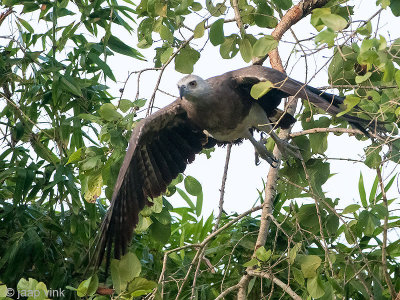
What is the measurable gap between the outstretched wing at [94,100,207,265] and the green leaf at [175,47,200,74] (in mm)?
809

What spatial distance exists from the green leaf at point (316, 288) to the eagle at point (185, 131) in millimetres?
1411

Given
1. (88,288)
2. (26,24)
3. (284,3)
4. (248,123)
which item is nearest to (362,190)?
(248,123)

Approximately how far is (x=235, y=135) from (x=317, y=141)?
88 cm

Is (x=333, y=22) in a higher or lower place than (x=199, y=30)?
lower

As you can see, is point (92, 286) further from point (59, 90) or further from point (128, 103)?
point (59, 90)

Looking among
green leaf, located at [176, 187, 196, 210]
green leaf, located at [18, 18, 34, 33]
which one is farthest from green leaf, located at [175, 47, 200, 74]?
green leaf, located at [176, 187, 196, 210]

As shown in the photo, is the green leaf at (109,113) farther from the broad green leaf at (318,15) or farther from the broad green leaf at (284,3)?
the broad green leaf at (318,15)

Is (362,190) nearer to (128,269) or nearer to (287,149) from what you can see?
(287,149)

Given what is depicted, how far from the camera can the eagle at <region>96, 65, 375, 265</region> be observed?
461 cm

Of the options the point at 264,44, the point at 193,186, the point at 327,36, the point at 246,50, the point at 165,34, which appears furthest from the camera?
the point at 193,186

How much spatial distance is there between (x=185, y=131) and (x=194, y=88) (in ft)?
1.10

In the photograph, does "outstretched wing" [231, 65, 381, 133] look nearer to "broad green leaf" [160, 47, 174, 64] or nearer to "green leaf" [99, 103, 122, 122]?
"broad green leaf" [160, 47, 174, 64]

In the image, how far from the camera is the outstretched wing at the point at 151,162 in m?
4.58

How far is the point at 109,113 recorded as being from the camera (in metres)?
3.77
